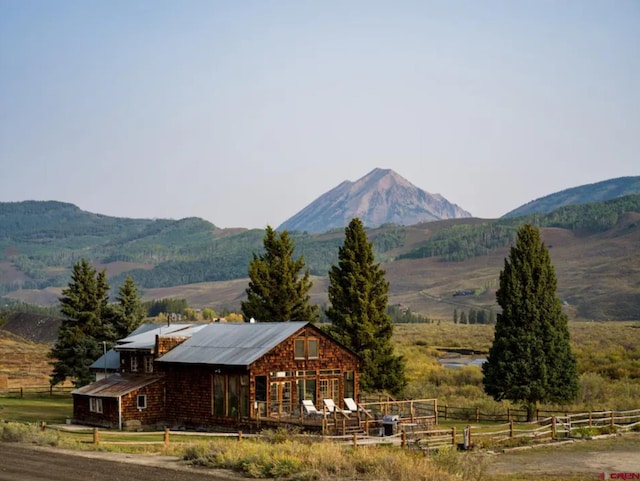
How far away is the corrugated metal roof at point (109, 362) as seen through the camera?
185ft

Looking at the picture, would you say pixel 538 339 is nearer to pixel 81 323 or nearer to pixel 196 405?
pixel 196 405

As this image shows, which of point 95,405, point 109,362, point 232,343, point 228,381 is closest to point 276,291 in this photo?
point 232,343

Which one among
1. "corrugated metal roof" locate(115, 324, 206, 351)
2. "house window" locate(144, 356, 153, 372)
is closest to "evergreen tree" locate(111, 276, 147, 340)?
"corrugated metal roof" locate(115, 324, 206, 351)

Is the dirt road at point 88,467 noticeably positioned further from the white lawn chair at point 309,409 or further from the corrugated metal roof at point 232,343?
the corrugated metal roof at point 232,343

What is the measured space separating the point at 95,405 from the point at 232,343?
25.8ft

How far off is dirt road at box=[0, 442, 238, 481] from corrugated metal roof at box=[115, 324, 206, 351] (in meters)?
17.3

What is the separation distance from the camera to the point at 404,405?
47.7 metres

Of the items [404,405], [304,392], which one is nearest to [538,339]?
[404,405]

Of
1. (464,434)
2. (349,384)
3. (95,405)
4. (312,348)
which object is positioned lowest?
(464,434)

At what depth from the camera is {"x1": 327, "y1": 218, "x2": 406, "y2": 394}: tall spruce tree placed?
49.5 meters

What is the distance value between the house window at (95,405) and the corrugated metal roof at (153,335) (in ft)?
11.8

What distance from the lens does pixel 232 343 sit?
1772 inches

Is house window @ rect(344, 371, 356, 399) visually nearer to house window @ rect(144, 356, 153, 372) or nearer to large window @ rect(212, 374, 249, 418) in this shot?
large window @ rect(212, 374, 249, 418)

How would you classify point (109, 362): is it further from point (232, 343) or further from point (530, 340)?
point (530, 340)
